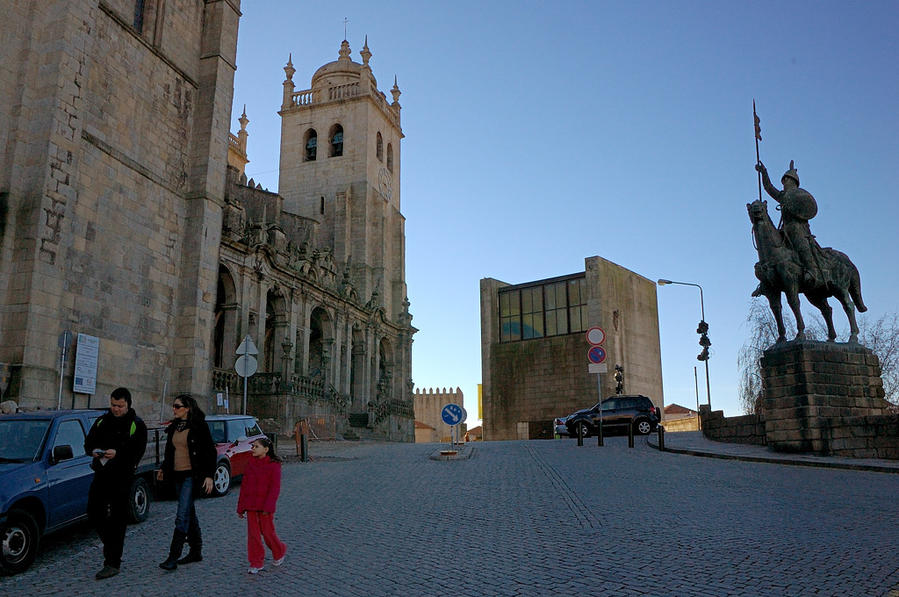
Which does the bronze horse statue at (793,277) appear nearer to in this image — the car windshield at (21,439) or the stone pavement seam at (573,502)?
the stone pavement seam at (573,502)

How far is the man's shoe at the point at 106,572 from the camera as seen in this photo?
6.22 meters

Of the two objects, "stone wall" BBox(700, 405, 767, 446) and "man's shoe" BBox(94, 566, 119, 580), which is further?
"stone wall" BBox(700, 405, 767, 446)

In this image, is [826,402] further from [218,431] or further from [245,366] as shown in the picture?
[245,366]

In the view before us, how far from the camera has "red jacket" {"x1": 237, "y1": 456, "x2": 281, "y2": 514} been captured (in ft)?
21.0

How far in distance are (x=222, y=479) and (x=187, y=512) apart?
5519 mm

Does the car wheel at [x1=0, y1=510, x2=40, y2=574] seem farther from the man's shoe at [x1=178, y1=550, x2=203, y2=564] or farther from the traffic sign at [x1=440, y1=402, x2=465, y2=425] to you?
the traffic sign at [x1=440, y1=402, x2=465, y2=425]

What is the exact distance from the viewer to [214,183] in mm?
25094

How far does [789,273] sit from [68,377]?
61.8ft

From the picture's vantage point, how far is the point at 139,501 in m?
9.34

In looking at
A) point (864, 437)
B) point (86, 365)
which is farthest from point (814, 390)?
point (86, 365)

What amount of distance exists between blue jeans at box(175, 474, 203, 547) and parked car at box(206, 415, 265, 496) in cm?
518

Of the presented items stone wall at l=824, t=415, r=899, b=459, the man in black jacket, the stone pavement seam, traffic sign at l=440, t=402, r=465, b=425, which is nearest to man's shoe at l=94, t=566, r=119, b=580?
the man in black jacket

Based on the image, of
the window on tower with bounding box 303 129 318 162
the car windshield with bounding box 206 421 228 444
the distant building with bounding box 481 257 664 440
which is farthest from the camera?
the window on tower with bounding box 303 129 318 162

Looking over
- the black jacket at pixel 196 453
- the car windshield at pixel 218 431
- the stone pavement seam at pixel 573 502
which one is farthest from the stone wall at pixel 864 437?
the black jacket at pixel 196 453
